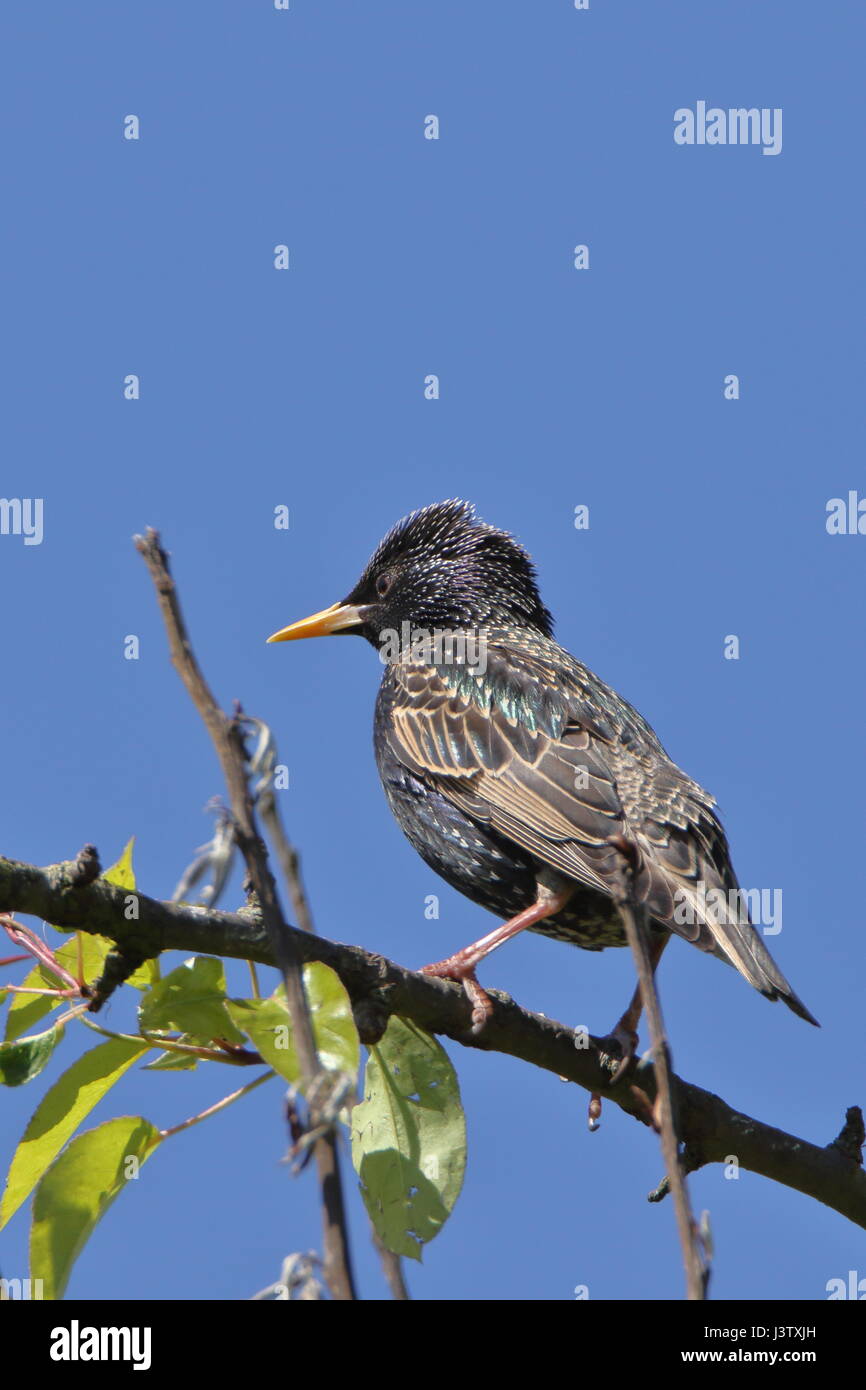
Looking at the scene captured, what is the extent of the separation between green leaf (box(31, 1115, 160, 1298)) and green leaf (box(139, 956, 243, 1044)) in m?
0.25

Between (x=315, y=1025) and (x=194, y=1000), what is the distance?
0.36 meters

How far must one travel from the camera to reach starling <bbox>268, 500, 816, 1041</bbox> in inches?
222

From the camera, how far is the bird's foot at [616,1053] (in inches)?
181

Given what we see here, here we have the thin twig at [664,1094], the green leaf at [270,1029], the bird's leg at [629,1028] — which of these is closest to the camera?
the thin twig at [664,1094]

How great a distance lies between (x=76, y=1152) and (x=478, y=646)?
14.4 feet

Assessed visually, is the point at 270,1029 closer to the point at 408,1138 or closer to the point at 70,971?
the point at 70,971

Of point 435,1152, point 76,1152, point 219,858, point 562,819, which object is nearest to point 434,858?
point 562,819

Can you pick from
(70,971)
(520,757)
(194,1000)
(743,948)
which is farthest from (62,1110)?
(520,757)

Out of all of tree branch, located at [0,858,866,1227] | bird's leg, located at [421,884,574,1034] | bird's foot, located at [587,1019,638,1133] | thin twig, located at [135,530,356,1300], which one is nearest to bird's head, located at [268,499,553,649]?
bird's leg, located at [421,884,574,1034]

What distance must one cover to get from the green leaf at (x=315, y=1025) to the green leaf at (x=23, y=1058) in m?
0.52

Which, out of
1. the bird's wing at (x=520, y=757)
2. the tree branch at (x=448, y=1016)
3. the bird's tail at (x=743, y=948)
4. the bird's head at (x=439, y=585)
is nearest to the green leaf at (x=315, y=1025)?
the tree branch at (x=448, y=1016)

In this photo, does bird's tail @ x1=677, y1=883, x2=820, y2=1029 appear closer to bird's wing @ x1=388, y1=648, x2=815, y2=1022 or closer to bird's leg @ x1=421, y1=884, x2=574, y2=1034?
bird's wing @ x1=388, y1=648, x2=815, y2=1022

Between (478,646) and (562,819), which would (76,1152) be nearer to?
(562,819)

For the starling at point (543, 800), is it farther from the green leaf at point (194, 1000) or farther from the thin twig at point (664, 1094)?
the thin twig at point (664, 1094)
